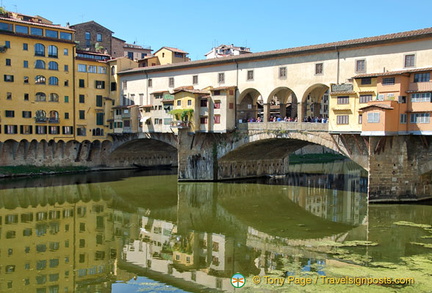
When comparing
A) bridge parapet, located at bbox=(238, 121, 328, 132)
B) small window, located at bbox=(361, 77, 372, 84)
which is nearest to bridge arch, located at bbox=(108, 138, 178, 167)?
bridge parapet, located at bbox=(238, 121, 328, 132)

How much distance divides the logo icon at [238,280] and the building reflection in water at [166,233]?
0.28 meters

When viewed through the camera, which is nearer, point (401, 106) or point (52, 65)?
point (401, 106)

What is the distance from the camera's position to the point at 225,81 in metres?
43.0

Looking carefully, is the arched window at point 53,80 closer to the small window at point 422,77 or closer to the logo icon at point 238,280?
the small window at point 422,77

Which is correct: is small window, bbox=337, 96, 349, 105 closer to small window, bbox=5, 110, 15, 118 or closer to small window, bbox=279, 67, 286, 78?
small window, bbox=279, 67, 286, 78

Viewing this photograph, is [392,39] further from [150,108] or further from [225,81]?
[150,108]

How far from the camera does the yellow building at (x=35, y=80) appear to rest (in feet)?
Answer: 159

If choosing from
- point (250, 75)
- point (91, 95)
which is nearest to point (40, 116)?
point (91, 95)

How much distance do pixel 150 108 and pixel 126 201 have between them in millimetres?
16659

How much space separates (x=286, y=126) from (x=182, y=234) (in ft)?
52.2

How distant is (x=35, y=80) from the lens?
50750 mm

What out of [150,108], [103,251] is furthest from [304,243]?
[150,108]

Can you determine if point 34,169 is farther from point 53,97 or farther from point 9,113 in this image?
point 53,97

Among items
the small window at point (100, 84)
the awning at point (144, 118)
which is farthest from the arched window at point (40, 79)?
the awning at point (144, 118)
